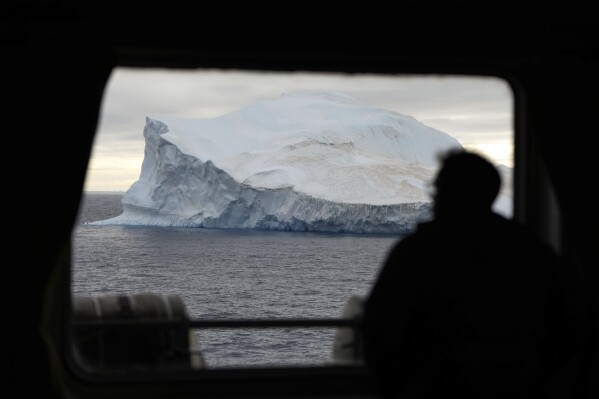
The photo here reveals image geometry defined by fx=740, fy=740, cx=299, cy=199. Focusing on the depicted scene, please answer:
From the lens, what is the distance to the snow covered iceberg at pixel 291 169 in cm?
3494

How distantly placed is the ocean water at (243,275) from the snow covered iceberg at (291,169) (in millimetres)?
3104

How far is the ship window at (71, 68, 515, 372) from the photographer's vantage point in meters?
35.2

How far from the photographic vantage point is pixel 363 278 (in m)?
41.8

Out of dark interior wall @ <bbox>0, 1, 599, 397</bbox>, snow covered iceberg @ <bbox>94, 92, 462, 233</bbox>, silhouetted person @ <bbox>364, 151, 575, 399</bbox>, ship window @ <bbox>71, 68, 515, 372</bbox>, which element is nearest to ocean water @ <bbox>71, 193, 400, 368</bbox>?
ship window @ <bbox>71, 68, 515, 372</bbox>

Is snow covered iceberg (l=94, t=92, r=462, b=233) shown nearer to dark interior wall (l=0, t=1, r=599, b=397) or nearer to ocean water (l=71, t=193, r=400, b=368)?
ocean water (l=71, t=193, r=400, b=368)

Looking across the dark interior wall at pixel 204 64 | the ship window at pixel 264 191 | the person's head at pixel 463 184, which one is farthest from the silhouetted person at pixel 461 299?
the ship window at pixel 264 191

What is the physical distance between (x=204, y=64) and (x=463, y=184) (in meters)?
1.08

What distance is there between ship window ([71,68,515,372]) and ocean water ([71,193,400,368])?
13 centimetres

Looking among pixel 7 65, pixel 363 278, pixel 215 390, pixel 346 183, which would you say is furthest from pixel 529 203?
pixel 346 183

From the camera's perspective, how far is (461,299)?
1470 millimetres

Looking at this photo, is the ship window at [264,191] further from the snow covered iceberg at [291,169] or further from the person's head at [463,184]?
the person's head at [463,184]

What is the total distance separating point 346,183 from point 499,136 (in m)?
20.5

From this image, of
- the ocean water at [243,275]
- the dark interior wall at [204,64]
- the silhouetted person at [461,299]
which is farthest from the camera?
→ the ocean water at [243,275]

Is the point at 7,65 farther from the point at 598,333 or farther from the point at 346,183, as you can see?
the point at 346,183
